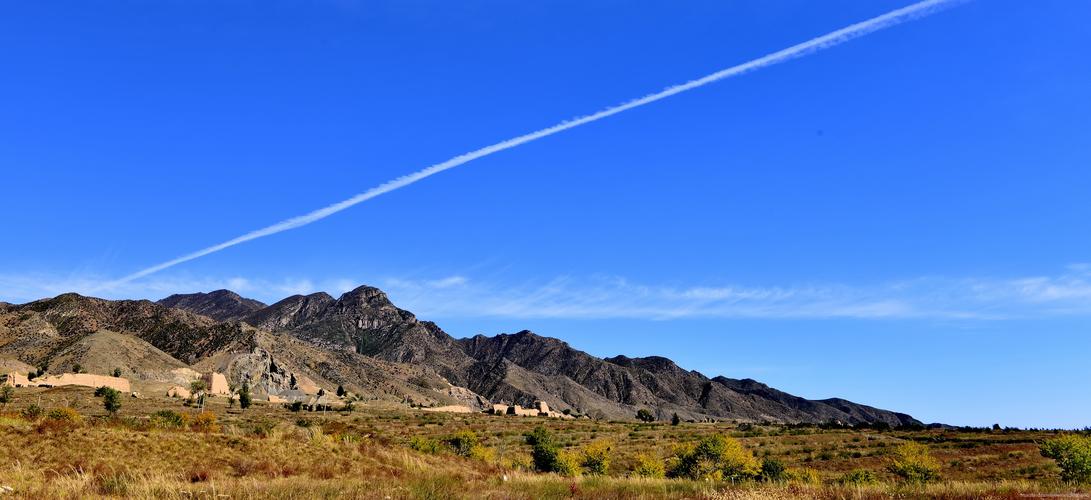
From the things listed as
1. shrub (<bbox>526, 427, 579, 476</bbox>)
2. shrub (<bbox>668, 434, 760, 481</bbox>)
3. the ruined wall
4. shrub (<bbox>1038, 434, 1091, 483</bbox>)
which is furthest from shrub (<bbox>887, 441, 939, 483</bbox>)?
the ruined wall

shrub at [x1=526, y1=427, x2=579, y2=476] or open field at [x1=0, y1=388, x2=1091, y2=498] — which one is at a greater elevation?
open field at [x1=0, y1=388, x2=1091, y2=498]

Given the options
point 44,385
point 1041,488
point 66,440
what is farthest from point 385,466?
point 44,385

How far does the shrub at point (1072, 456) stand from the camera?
35741 mm

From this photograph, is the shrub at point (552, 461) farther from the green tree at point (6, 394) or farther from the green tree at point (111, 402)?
the green tree at point (6, 394)

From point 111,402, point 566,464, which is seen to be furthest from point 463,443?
point 111,402

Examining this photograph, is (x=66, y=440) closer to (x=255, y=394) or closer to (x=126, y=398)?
(x=126, y=398)

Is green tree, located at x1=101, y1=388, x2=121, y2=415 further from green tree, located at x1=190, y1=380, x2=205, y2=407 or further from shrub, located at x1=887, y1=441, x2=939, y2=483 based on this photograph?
shrub, located at x1=887, y1=441, x2=939, y2=483

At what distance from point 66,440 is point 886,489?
26.5 metres

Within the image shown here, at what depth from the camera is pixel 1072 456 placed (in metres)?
39.0

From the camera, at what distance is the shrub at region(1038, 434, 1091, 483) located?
35741 mm

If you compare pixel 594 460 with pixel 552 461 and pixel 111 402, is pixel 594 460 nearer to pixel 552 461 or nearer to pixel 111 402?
pixel 552 461

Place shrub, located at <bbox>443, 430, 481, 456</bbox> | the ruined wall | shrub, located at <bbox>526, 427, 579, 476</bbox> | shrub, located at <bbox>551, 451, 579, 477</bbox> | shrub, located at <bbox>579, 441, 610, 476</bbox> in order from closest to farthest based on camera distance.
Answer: shrub, located at <bbox>551, 451, 579, 477</bbox>, shrub, located at <bbox>526, 427, 579, 476</bbox>, shrub, located at <bbox>579, 441, 610, 476</bbox>, shrub, located at <bbox>443, 430, 481, 456</bbox>, the ruined wall

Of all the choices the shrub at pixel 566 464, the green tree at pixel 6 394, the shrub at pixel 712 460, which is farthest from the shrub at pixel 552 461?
the green tree at pixel 6 394

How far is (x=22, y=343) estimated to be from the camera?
120500 millimetres
